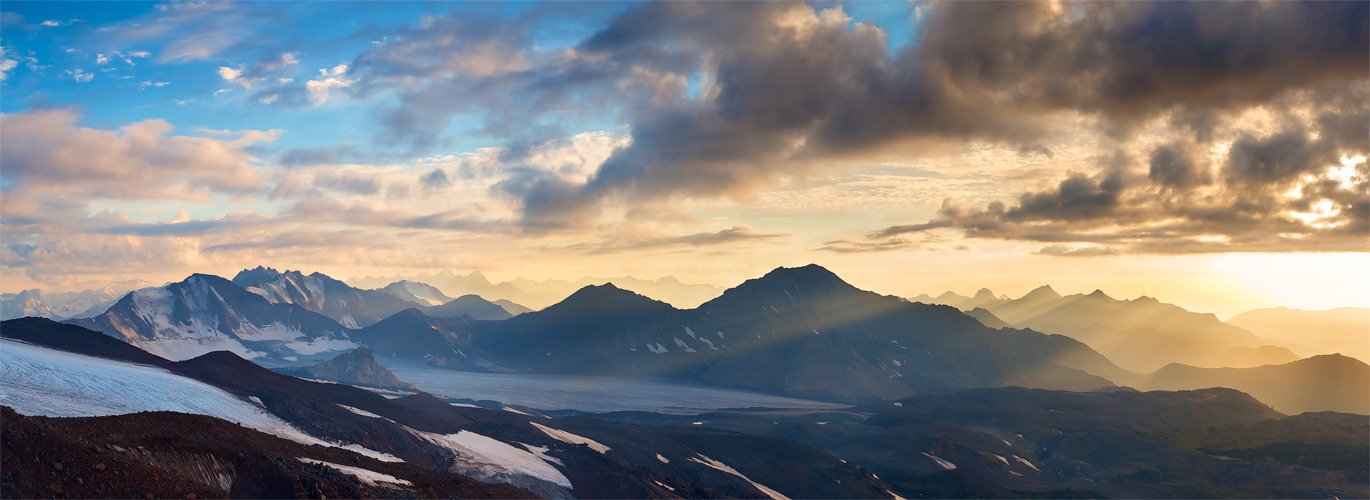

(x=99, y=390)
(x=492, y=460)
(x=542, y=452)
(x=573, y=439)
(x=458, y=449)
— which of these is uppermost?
(x=99, y=390)

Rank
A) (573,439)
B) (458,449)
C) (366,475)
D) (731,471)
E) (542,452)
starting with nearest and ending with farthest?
1. (366,475)
2. (458,449)
3. (542,452)
4. (573,439)
5. (731,471)

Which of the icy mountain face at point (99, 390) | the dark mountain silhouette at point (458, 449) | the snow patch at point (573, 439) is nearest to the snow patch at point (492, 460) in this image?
the dark mountain silhouette at point (458, 449)

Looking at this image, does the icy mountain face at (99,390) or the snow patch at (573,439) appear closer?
the icy mountain face at (99,390)

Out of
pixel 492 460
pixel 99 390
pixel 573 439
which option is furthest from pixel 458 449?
pixel 99 390

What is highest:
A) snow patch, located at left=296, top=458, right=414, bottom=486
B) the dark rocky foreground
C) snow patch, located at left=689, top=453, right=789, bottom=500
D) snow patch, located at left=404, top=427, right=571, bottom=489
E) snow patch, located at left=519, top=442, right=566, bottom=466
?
the dark rocky foreground

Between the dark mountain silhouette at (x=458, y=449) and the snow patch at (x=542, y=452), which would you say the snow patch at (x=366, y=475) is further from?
the snow patch at (x=542, y=452)

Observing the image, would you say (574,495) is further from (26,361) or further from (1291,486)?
(1291,486)

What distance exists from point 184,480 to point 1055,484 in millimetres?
180218

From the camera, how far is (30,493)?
43.7 meters

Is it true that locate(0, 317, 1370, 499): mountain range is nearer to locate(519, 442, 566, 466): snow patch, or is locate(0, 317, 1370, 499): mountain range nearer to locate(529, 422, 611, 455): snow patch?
locate(519, 442, 566, 466): snow patch

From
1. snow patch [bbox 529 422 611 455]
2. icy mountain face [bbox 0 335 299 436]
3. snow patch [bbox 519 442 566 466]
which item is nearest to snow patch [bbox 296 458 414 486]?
icy mountain face [bbox 0 335 299 436]

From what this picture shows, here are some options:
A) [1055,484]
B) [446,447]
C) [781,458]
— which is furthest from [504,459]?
[1055,484]

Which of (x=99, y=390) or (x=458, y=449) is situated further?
(x=458, y=449)

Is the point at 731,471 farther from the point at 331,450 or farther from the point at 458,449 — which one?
the point at 331,450
